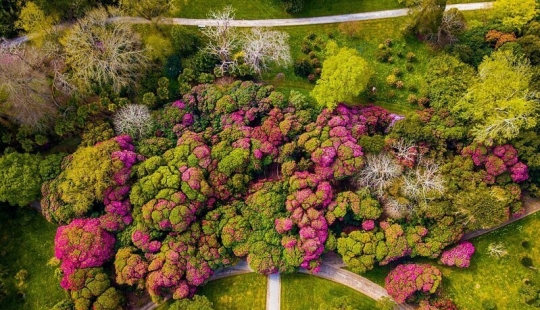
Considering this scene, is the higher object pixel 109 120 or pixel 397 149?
pixel 109 120

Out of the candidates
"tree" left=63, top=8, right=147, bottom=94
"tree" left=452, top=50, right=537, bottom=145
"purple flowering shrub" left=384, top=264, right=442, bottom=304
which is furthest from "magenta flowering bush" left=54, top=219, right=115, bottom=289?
"tree" left=452, top=50, right=537, bottom=145

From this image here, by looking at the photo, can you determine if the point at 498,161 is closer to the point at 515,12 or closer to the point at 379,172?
the point at 379,172

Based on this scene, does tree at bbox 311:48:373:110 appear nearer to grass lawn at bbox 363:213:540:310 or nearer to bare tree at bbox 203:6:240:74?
bare tree at bbox 203:6:240:74

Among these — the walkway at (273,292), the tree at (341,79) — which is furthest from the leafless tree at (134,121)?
the walkway at (273,292)

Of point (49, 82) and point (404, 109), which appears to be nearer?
point (49, 82)

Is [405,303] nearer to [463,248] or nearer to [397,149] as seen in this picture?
[463,248]

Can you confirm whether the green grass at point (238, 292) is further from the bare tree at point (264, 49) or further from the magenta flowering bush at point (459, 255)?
the bare tree at point (264, 49)

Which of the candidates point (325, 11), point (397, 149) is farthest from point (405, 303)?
point (325, 11)

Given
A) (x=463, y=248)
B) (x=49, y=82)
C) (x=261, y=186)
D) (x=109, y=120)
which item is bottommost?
(x=463, y=248)

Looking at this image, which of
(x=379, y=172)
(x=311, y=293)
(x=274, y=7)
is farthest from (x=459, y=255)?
(x=274, y=7)
